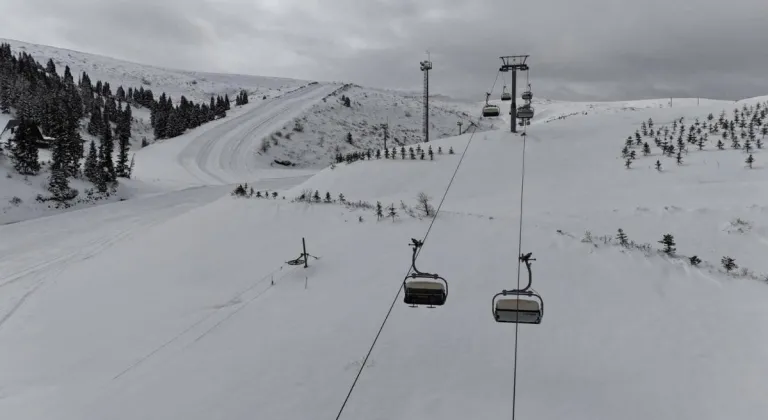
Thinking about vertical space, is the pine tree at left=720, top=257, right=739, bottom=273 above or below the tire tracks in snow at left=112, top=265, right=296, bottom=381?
above

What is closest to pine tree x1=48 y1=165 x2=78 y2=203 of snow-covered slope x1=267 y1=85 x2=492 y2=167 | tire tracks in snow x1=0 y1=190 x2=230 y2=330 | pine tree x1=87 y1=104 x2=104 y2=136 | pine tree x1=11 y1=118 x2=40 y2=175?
pine tree x1=11 y1=118 x2=40 y2=175

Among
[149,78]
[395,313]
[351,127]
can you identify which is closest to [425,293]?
[395,313]

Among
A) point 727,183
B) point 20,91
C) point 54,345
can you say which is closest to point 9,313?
point 54,345

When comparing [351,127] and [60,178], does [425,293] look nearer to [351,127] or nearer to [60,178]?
[60,178]

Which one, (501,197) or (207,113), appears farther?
(207,113)

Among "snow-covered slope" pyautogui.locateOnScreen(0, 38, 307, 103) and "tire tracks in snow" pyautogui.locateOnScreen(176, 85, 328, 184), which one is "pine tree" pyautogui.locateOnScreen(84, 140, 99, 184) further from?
"snow-covered slope" pyautogui.locateOnScreen(0, 38, 307, 103)

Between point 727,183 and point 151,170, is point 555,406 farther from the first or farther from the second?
point 151,170

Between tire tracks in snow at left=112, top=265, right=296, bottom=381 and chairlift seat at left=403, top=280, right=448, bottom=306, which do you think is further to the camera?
tire tracks in snow at left=112, top=265, right=296, bottom=381
